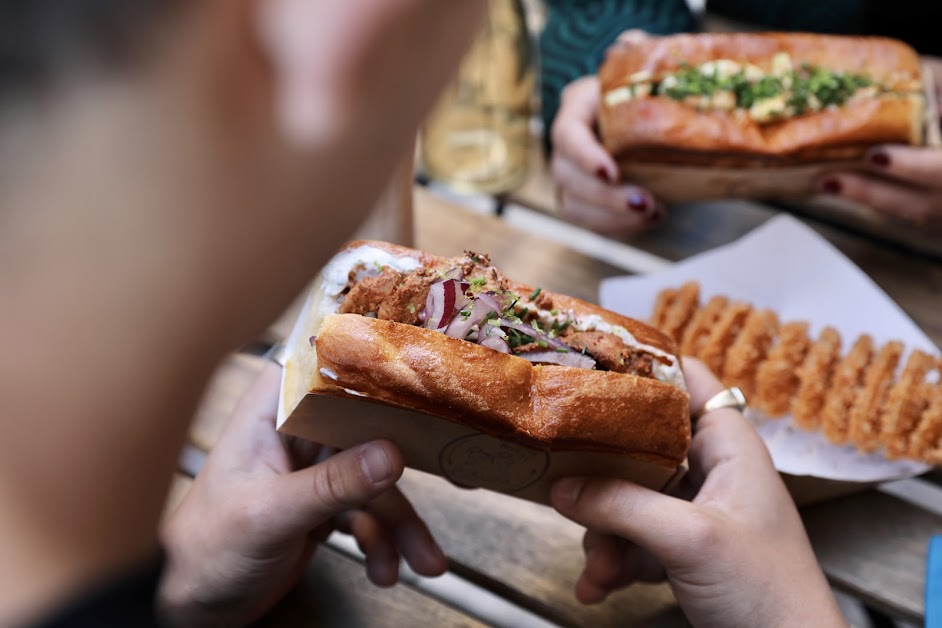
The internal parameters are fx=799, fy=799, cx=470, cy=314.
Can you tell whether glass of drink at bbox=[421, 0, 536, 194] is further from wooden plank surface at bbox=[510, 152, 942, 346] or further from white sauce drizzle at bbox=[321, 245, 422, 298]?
white sauce drizzle at bbox=[321, 245, 422, 298]

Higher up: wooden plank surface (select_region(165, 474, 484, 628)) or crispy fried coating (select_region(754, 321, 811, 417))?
crispy fried coating (select_region(754, 321, 811, 417))

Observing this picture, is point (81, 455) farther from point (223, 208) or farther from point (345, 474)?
point (345, 474)

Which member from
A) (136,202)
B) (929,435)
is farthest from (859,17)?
(136,202)

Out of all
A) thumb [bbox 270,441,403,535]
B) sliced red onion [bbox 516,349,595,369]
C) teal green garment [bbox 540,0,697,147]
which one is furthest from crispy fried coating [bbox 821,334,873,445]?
teal green garment [bbox 540,0,697,147]

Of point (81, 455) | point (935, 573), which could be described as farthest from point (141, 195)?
point (935, 573)

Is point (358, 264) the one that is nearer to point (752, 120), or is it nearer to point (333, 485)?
point (333, 485)
